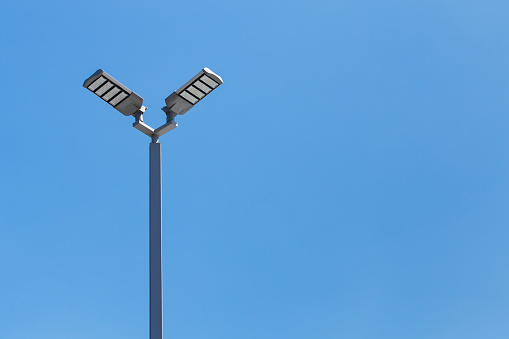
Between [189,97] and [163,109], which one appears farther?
[163,109]

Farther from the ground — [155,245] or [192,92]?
[192,92]

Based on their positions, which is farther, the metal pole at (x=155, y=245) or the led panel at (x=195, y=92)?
the led panel at (x=195, y=92)

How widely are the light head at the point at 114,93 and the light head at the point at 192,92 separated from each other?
37 cm

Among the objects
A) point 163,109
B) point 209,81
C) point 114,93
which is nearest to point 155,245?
point 163,109

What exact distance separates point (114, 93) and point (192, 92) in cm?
91

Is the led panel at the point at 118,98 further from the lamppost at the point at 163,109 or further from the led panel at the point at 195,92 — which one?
the led panel at the point at 195,92

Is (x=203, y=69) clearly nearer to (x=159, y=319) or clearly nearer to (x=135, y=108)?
(x=135, y=108)

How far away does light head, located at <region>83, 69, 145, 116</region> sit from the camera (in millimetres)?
6996

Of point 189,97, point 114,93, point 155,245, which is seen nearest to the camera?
point 155,245

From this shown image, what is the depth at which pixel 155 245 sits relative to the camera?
6.80 meters

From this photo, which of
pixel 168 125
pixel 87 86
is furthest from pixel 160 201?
pixel 87 86

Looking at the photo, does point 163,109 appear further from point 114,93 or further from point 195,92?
point 114,93

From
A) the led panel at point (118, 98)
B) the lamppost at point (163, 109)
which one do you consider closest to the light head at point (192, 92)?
the lamppost at point (163, 109)

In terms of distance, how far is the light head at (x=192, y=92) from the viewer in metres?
7.19
